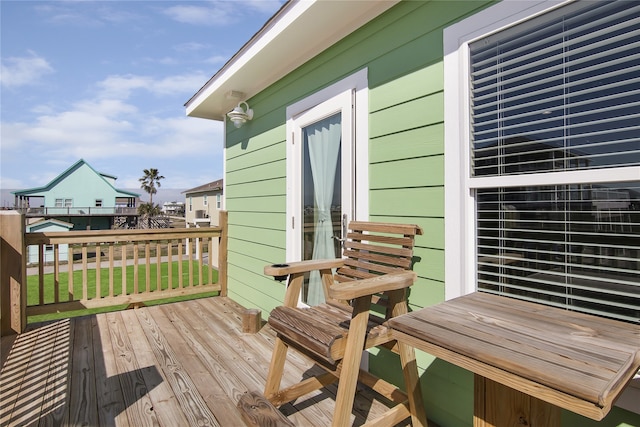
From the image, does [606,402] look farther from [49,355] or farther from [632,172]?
[49,355]

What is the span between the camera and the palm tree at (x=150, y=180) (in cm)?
4244

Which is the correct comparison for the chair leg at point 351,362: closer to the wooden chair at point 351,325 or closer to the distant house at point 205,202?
the wooden chair at point 351,325

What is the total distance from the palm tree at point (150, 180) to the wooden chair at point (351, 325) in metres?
45.5

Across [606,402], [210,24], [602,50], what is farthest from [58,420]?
[210,24]

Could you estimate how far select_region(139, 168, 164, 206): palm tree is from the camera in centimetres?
4244

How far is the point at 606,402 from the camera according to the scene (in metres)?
0.63

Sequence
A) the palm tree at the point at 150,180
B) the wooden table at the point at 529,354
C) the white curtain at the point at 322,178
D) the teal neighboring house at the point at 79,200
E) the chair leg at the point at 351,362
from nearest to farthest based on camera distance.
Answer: the wooden table at the point at 529,354
the chair leg at the point at 351,362
the white curtain at the point at 322,178
the teal neighboring house at the point at 79,200
the palm tree at the point at 150,180

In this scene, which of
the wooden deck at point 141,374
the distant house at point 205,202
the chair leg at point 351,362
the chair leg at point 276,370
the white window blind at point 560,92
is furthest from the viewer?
the distant house at point 205,202

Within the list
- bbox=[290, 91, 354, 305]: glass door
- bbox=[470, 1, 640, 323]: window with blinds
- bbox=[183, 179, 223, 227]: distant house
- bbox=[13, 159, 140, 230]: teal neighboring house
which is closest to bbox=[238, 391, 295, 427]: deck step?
bbox=[470, 1, 640, 323]: window with blinds

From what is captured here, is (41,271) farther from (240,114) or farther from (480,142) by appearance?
(480,142)

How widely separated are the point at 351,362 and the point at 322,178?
1.69 m

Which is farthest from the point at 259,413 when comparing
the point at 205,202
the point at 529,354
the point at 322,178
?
the point at 205,202

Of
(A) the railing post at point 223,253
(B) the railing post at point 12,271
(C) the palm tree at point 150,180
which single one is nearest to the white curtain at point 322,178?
(A) the railing post at point 223,253

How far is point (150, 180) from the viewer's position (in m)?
42.8
